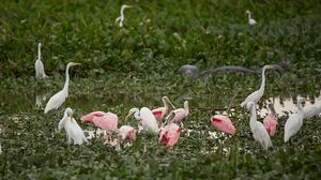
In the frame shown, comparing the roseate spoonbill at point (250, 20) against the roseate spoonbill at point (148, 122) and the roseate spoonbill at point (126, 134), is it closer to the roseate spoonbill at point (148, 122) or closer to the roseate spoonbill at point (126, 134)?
the roseate spoonbill at point (148, 122)

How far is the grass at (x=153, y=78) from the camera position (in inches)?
295

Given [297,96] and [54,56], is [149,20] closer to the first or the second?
[54,56]

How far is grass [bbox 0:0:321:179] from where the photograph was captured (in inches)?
295

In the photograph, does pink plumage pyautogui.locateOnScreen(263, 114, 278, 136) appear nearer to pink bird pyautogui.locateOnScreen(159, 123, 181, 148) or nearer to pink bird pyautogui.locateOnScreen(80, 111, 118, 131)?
pink bird pyautogui.locateOnScreen(159, 123, 181, 148)

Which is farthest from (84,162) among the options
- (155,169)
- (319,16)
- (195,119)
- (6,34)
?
(319,16)

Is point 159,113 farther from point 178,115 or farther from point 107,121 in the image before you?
point 107,121

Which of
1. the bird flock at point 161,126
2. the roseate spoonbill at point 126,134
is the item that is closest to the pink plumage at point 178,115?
the bird flock at point 161,126

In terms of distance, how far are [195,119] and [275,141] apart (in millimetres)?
1611

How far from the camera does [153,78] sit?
45.2 ft

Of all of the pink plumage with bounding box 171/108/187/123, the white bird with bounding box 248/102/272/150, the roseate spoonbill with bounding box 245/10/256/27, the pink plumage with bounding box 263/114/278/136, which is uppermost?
the roseate spoonbill with bounding box 245/10/256/27

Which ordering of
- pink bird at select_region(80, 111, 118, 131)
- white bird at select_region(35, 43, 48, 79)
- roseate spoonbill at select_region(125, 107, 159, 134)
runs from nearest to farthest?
pink bird at select_region(80, 111, 118, 131) < roseate spoonbill at select_region(125, 107, 159, 134) < white bird at select_region(35, 43, 48, 79)

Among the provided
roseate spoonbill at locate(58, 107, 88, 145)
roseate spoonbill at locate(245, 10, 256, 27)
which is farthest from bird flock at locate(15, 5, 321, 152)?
roseate spoonbill at locate(245, 10, 256, 27)

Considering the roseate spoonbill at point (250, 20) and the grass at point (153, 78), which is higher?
the roseate spoonbill at point (250, 20)

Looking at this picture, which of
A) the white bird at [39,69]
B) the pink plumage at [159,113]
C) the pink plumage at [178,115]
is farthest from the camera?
the white bird at [39,69]
